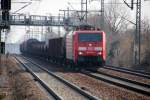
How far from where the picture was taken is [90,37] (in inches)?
1348

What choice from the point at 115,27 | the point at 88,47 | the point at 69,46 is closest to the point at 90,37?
the point at 88,47

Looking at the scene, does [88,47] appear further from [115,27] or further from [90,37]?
[115,27]

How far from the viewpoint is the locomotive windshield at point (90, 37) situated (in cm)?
3409

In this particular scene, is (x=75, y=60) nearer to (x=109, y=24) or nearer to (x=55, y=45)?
(x=55, y=45)

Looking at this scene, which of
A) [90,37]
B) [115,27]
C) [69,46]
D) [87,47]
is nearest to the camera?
[87,47]

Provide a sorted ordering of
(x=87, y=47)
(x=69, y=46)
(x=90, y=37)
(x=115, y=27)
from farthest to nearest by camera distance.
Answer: (x=115, y=27)
(x=69, y=46)
(x=90, y=37)
(x=87, y=47)

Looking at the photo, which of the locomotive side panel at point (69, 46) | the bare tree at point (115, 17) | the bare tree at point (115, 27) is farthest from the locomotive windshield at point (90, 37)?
the bare tree at point (115, 17)

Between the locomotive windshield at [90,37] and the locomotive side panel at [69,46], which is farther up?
the locomotive windshield at [90,37]

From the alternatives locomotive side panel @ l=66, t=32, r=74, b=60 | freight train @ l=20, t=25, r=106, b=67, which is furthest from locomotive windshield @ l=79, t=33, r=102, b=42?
locomotive side panel @ l=66, t=32, r=74, b=60

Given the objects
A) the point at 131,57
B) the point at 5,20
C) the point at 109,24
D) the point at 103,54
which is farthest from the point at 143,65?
the point at 109,24

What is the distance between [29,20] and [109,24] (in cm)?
1280

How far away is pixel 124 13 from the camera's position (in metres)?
87.6

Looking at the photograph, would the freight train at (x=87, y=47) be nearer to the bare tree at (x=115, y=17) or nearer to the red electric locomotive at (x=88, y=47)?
the red electric locomotive at (x=88, y=47)

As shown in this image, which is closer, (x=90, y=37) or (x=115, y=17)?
(x=90, y=37)
